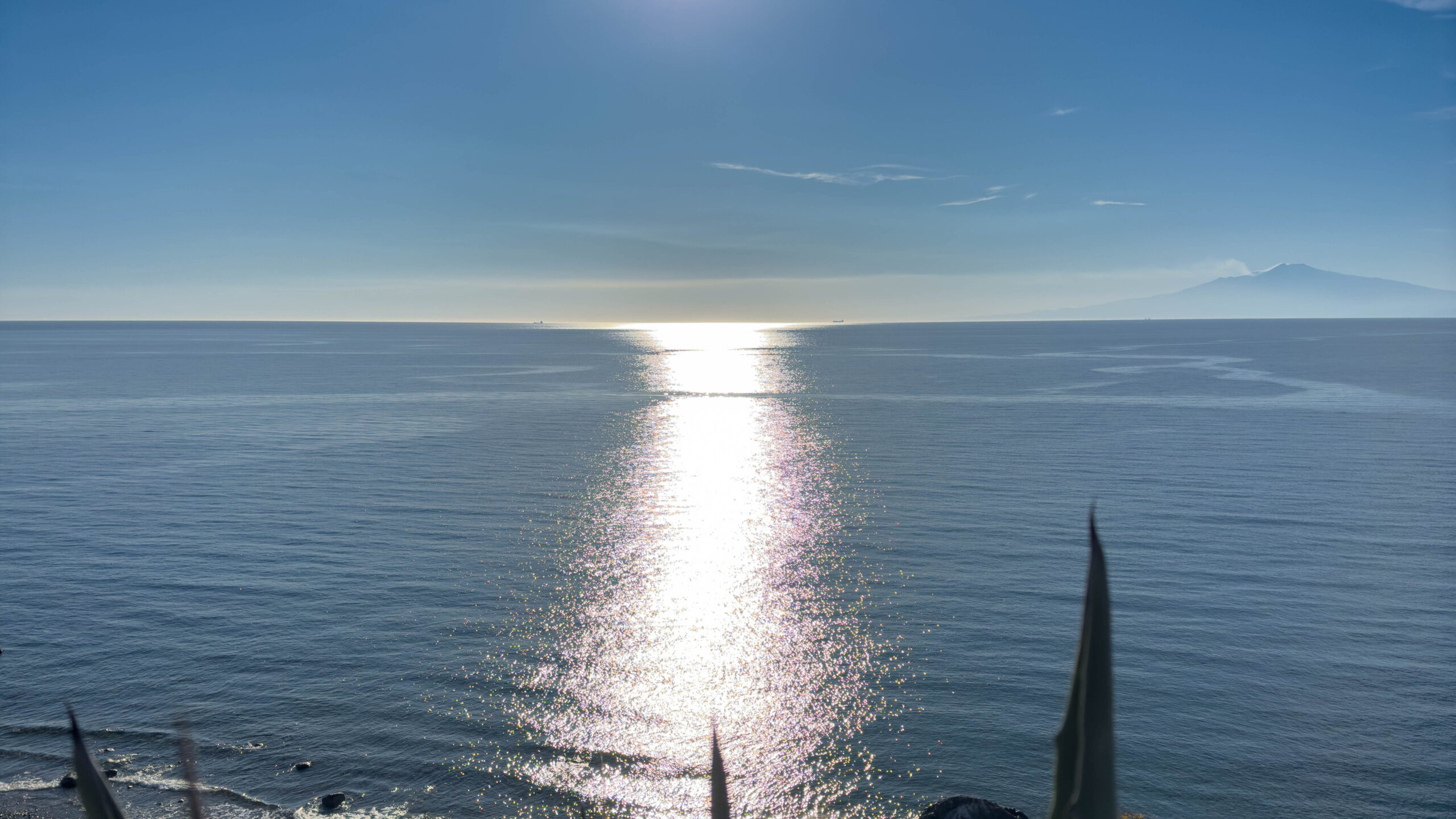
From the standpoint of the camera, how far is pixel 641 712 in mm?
30609

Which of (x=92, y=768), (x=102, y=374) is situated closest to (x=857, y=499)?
(x=92, y=768)

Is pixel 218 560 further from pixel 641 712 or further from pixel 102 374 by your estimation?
pixel 102 374

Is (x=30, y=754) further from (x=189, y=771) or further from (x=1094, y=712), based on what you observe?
(x=1094, y=712)

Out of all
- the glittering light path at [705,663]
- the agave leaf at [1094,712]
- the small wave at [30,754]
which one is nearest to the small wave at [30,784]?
the small wave at [30,754]

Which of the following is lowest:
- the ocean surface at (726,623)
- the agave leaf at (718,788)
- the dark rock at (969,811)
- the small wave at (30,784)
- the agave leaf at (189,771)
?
the small wave at (30,784)

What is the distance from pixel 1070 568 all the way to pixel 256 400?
125 metres

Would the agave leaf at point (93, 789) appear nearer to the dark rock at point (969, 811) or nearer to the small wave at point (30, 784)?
the dark rock at point (969, 811)

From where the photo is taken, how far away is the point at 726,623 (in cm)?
3928

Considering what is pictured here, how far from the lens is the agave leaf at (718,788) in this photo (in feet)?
8.21

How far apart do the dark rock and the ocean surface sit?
31.3 feet

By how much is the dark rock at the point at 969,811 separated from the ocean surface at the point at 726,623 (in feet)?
31.3

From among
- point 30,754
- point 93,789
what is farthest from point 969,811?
point 30,754

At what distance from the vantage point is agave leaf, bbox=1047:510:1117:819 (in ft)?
7.25

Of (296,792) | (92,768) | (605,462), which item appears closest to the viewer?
(92,768)
